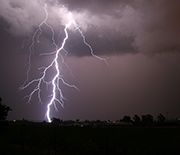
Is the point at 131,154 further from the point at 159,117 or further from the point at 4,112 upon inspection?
the point at 159,117

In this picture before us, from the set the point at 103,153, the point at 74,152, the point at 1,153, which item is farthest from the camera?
the point at 74,152

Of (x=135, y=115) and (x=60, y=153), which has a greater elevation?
(x=135, y=115)

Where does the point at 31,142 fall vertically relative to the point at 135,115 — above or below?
below

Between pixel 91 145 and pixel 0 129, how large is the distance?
5.40 metres

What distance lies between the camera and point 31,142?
14.7m

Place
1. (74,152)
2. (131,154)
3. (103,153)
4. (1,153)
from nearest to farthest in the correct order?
(1,153) < (131,154) < (103,153) < (74,152)

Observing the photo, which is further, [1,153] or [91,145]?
[91,145]

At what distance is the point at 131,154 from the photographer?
364 inches

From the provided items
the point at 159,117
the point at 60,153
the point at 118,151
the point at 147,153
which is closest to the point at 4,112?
the point at 60,153

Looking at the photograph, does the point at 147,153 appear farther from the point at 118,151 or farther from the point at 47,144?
the point at 47,144

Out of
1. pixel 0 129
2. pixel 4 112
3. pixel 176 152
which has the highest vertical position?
pixel 4 112

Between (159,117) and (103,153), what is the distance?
3848 inches

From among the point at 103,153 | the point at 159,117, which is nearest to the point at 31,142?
the point at 103,153

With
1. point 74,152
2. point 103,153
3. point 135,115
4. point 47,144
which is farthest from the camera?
point 135,115
